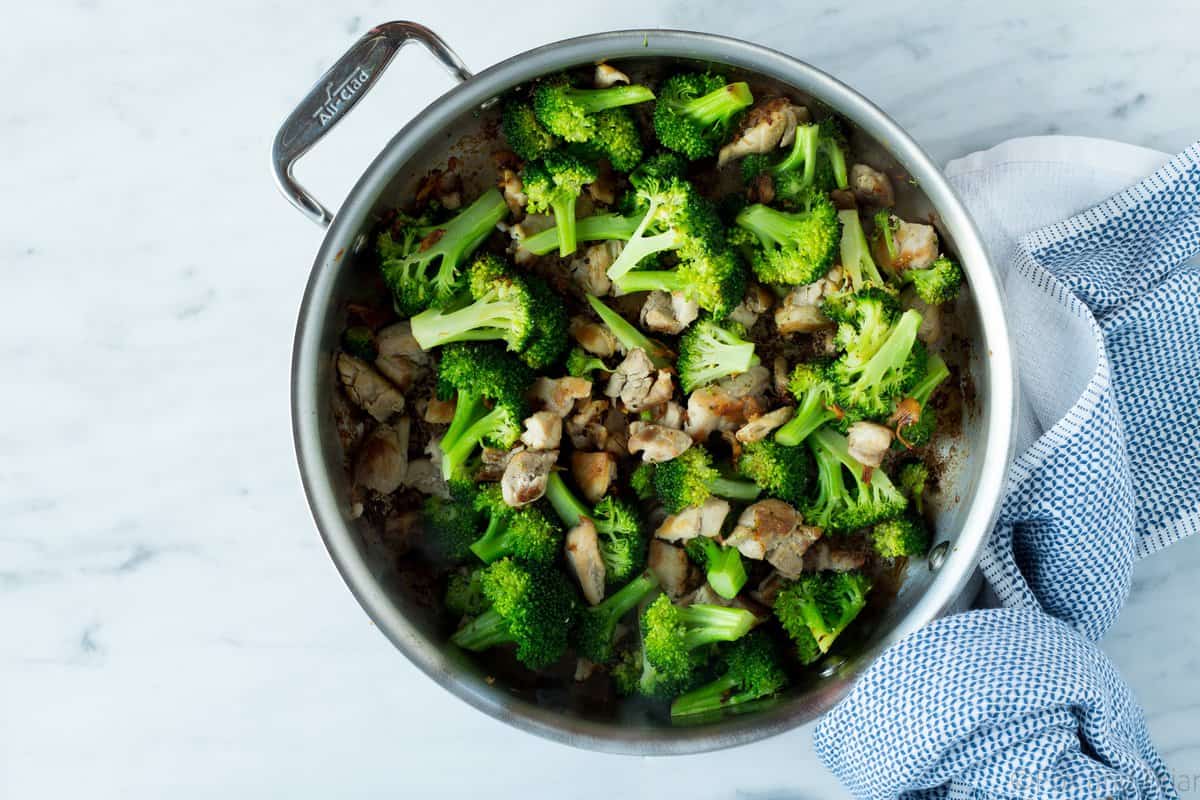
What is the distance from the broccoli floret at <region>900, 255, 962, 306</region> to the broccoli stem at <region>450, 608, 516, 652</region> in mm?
1051

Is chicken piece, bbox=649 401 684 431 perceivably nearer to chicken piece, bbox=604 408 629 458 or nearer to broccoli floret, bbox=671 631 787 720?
chicken piece, bbox=604 408 629 458

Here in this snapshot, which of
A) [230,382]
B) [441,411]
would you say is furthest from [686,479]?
[230,382]

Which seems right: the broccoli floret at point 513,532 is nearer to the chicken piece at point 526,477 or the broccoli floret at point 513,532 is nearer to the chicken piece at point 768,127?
the chicken piece at point 526,477

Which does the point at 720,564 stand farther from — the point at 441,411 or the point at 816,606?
the point at 441,411

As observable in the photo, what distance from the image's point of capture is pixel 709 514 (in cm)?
190

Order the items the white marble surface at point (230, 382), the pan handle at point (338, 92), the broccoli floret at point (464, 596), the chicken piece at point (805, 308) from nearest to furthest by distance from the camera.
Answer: the pan handle at point (338, 92), the chicken piece at point (805, 308), the broccoli floret at point (464, 596), the white marble surface at point (230, 382)

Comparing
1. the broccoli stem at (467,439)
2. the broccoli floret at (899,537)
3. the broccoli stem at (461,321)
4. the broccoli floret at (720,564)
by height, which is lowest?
the broccoli floret at (720,564)

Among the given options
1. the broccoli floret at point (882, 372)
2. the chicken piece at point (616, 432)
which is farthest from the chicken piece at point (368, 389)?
the broccoli floret at point (882, 372)

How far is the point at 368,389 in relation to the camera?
6.28ft

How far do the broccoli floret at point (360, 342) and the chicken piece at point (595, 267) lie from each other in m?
0.43

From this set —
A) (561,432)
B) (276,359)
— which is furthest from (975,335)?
(276,359)

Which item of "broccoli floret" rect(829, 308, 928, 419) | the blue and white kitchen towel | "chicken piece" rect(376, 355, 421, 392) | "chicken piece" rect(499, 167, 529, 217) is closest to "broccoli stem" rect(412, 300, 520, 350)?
"chicken piece" rect(376, 355, 421, 392)

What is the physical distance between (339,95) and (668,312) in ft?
2.40

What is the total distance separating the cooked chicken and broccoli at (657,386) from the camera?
1.83 metres
